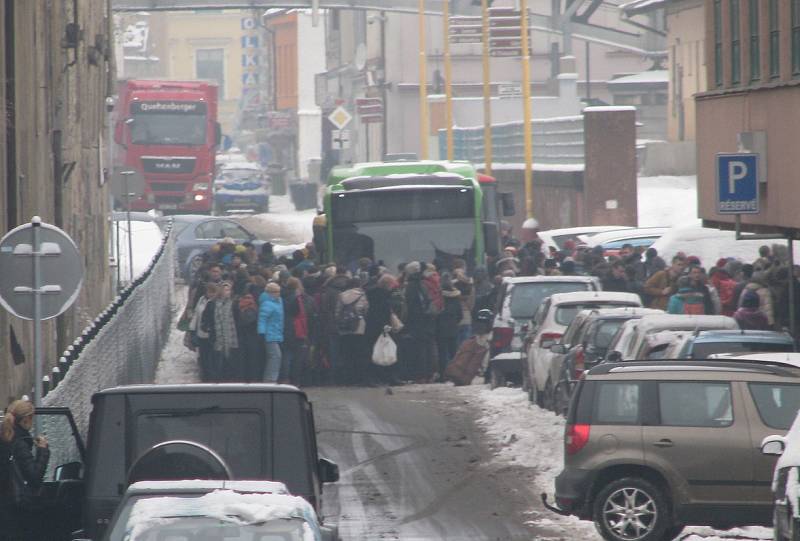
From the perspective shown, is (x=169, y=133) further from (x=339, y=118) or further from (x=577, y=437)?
(x=577, y=437)

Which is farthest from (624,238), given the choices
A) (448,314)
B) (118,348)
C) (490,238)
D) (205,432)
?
(205,432)

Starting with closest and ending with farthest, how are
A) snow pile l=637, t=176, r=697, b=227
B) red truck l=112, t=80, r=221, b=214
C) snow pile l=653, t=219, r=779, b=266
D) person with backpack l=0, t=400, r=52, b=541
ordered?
person with backpack l=0, t=400, r=52, b=541, snow pile l=653, t=219, r=779, b=266, snow pile l=637, t=176, r=697, b=227, red truck l=112, t=80, r=221, b=214

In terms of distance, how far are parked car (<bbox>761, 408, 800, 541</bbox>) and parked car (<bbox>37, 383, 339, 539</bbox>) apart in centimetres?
265

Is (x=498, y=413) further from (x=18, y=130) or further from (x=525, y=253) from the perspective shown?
(x=525, y=253)

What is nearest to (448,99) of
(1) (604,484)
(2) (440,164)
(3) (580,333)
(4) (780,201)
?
(2) (440,164)

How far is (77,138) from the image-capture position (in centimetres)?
2828

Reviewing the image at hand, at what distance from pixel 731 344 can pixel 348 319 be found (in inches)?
379

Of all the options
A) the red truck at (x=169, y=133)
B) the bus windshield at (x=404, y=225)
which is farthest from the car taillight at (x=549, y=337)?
the red truck at (x=169, y=133)

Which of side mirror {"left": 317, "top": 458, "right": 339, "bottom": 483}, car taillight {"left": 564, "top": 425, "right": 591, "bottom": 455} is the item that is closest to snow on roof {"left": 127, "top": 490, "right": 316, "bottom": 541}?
side mirror {"left": 317, "top": 458, "right": 339, "bottom": 483}

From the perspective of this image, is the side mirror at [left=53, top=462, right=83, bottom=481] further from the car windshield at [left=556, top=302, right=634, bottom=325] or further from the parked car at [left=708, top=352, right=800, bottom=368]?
the car windshield at [left=556, top=302, right=634, bottom=325]

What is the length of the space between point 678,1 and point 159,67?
92187 mm

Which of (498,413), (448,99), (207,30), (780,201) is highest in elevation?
(207,30)

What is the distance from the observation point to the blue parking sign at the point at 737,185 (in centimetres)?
2158

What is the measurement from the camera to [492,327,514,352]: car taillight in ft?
81.6
